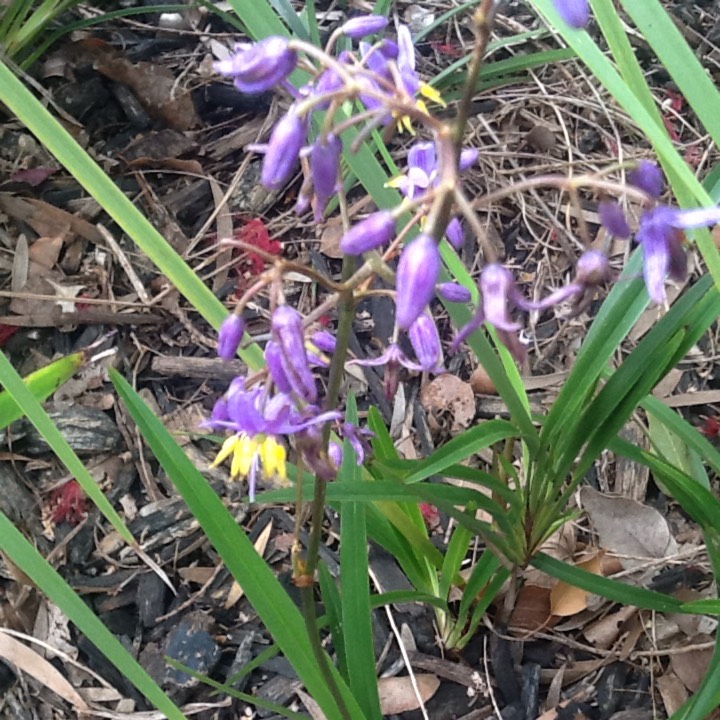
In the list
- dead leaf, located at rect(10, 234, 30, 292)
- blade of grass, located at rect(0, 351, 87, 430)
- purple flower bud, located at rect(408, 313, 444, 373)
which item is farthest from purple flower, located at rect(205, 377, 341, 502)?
dead leaf, located at rect(10, 234, 30, 292)

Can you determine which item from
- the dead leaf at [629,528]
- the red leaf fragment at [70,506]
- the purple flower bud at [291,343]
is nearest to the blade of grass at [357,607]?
the purple flower bud at [291,343]

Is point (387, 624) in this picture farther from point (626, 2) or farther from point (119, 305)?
point (626, 2)

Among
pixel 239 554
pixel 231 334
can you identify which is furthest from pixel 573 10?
pixel 239 554

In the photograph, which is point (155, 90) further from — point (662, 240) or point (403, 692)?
point (662, 240)

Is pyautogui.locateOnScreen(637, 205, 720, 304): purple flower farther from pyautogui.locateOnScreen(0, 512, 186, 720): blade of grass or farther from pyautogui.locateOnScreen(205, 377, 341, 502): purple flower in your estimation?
pyautogui.locateOnScreen(0, 512, 186, 720): blade of grass

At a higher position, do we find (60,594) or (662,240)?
(662,240)

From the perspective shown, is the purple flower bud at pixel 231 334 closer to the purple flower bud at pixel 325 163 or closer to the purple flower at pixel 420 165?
the purple flower bud at pixel 325 163
